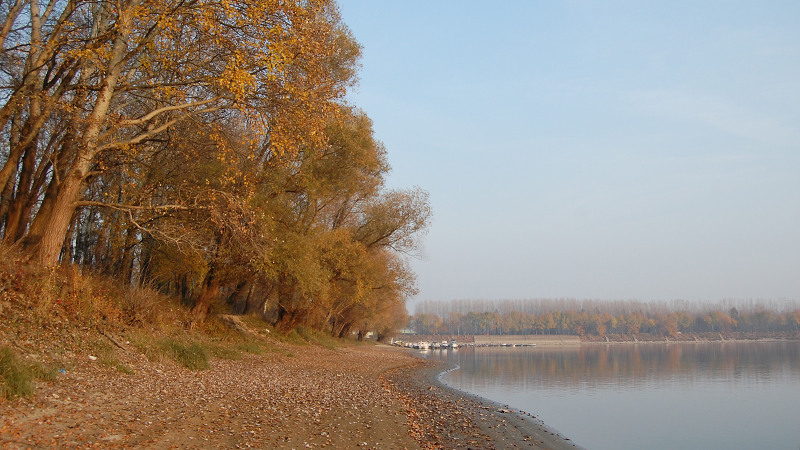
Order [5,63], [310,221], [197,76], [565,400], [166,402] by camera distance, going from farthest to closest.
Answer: [310,221] → [565,400] → [5,63] → [197,76] → [166,402]

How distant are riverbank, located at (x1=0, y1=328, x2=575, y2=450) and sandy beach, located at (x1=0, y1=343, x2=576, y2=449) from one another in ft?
0.07

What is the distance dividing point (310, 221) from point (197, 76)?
12.8 m

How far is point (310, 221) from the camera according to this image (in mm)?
26625

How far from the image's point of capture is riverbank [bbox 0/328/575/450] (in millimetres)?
7398

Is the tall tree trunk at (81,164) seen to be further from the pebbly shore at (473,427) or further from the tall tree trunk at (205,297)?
the pebbly shore at (473,427)

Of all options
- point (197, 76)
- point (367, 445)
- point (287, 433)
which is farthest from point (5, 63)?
point (367, 445)

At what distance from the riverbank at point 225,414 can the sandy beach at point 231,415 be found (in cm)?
2

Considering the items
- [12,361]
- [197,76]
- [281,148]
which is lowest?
[12,361]

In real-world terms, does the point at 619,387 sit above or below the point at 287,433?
below

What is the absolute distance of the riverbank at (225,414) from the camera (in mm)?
7398

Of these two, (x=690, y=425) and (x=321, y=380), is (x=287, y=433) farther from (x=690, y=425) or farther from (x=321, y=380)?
(x=690, y=425)

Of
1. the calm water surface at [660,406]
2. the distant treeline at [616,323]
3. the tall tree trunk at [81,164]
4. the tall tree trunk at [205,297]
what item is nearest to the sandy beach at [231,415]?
the tall tree trunk at [81,164]

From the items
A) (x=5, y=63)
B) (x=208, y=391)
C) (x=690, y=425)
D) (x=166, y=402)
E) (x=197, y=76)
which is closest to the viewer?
(x=166, y=402)

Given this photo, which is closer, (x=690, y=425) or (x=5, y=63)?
(x=5, y=63)
